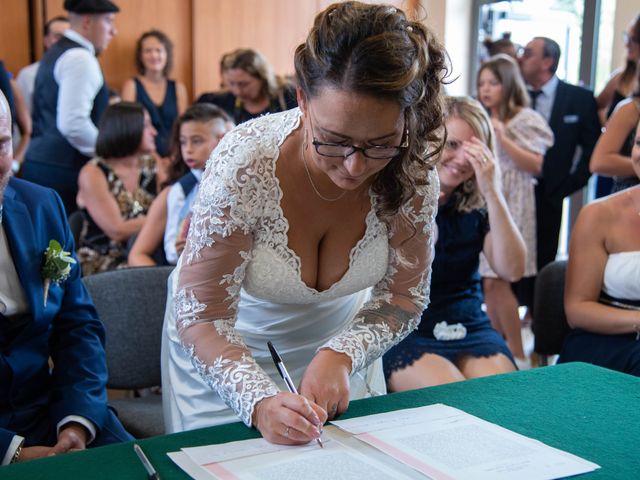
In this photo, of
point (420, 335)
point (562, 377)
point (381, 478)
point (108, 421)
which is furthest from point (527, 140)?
point (381, 478)

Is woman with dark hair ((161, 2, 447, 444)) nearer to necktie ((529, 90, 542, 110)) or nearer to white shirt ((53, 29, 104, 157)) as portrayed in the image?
white shirt ((53, 29, 104, 157))

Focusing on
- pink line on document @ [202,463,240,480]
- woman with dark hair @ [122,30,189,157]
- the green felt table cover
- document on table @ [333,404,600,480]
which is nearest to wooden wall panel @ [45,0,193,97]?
woman with dark hair @ [122,30,189,157]

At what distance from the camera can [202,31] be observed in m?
7.72

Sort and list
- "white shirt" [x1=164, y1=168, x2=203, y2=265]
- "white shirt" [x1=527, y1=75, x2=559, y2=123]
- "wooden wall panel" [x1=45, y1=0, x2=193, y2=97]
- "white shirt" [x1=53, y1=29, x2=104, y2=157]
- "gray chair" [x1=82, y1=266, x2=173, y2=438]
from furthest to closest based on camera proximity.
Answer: "wooden wall panel" [x1=45, y1=0, x2=193, y2=97], "white shirt" [x1=527, y1=75, x2=559, y2=123], "white shirt" [x1=53, y1=29, x2=104, y2=157], "white shirt" [x1=164, y1=168, x2=203, y2=265], "gray chair" [x1=82, y1=266, x2=173, y2=438]

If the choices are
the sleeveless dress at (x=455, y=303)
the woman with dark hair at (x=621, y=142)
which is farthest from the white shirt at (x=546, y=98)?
the sleeveless dress at (x=455, y=303)

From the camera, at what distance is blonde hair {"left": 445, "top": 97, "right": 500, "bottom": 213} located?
10.1ft

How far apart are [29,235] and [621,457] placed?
4.87ft

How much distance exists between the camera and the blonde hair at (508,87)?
5.05 m

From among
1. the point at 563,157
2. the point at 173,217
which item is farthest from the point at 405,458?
the point at 563,157

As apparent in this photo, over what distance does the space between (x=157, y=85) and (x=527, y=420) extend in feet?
19.6

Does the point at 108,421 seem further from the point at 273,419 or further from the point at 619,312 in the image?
Result: the point at 619,312

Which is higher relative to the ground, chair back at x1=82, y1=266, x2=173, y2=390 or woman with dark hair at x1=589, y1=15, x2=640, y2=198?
woman with dark hair at x1=589, y1=15, x2=640, y2=198

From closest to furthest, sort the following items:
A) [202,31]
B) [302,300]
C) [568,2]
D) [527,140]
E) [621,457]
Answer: [621,457], [302,300], [527,140], [568,2], [202,31]

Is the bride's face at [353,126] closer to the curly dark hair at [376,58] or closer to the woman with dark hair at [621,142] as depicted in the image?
the curly dark hair at [376,58]
